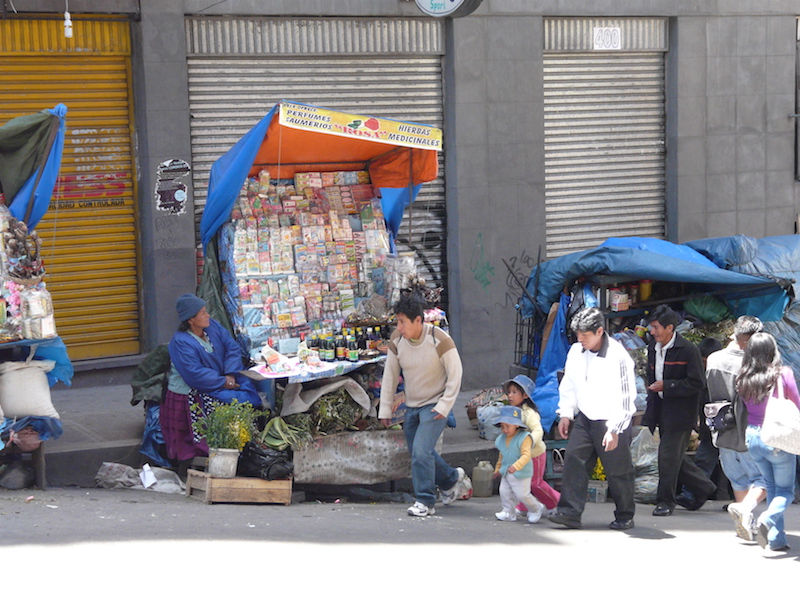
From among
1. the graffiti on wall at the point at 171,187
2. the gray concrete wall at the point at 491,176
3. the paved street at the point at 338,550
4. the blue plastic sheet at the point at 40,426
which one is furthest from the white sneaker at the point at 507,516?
the graffiti on wall at the point at 171,187

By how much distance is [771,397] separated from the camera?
587cm

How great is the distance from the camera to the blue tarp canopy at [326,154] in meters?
7.21

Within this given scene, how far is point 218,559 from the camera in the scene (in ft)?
17.5

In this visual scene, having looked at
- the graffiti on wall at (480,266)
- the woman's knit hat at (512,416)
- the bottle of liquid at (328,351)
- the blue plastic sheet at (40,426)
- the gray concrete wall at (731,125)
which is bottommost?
the blue plastic sheet at (40,426)

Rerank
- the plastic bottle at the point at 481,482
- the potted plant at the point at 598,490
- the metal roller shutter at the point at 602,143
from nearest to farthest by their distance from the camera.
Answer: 1. the potted plant at the point at 598,490
2. the plastic bottle at the point at 481,482
3. the metal roller shutter at the point at 602,143

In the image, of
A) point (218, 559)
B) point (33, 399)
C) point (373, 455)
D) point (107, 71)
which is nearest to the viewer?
point (218, 559)

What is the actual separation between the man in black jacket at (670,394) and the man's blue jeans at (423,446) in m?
1.60

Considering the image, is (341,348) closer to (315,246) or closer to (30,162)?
(315,246)

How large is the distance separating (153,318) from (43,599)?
5.51 m

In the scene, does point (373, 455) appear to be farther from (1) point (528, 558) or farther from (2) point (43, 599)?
(2) point (43, 599)

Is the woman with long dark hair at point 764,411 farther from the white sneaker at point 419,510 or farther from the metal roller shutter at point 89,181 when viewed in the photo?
the metal roller shutter at point 89,181

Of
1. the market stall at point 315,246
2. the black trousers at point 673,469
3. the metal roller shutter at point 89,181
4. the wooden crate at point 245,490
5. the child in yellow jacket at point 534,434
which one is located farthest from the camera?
the metal roller shutter at point 89,181

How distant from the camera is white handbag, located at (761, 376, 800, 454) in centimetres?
574

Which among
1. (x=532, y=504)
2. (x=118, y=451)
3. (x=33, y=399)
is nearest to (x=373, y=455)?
(x=532, y=504)
